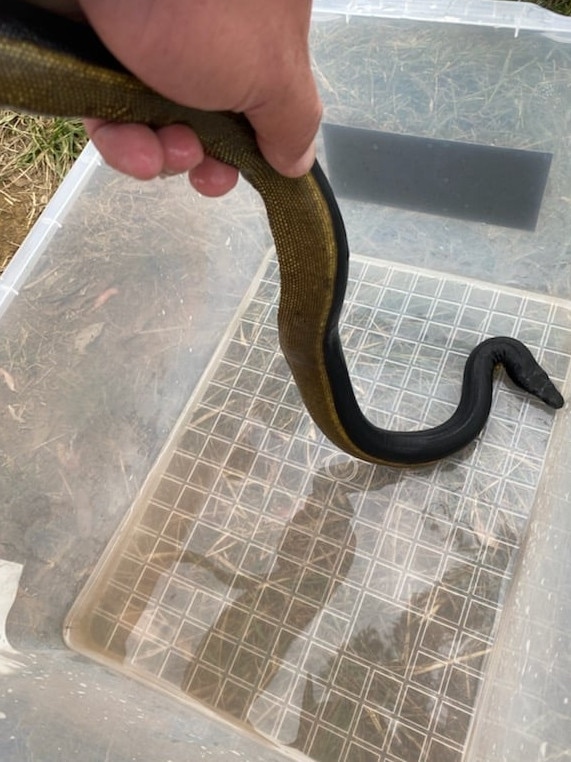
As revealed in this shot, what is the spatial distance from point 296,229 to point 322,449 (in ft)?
1.91

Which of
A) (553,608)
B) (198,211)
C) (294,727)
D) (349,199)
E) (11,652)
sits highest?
(198,211)

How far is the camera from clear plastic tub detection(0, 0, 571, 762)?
1159 mm

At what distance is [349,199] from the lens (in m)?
1.60

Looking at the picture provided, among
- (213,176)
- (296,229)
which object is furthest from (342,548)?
(213,176)

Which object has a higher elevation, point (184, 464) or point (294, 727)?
point (184, 464)

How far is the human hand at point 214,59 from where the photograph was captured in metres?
0.58

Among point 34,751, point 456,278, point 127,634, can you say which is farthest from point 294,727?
point 456,278

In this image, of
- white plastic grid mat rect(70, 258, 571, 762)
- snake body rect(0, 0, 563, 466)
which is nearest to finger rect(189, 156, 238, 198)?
snake body rect(0, 0, 563, 466)

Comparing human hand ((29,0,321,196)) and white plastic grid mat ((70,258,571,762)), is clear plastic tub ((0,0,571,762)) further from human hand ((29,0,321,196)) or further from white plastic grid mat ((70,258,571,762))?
human hand ((29,0,321,196))

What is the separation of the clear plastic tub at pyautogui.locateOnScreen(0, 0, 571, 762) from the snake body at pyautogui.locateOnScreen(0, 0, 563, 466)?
0.29 ft

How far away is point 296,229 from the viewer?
93cm

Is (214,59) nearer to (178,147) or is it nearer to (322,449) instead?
(178,147)

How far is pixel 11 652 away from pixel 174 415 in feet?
1.80

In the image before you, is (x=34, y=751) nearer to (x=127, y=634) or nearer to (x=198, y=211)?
(x=127, y=634)
